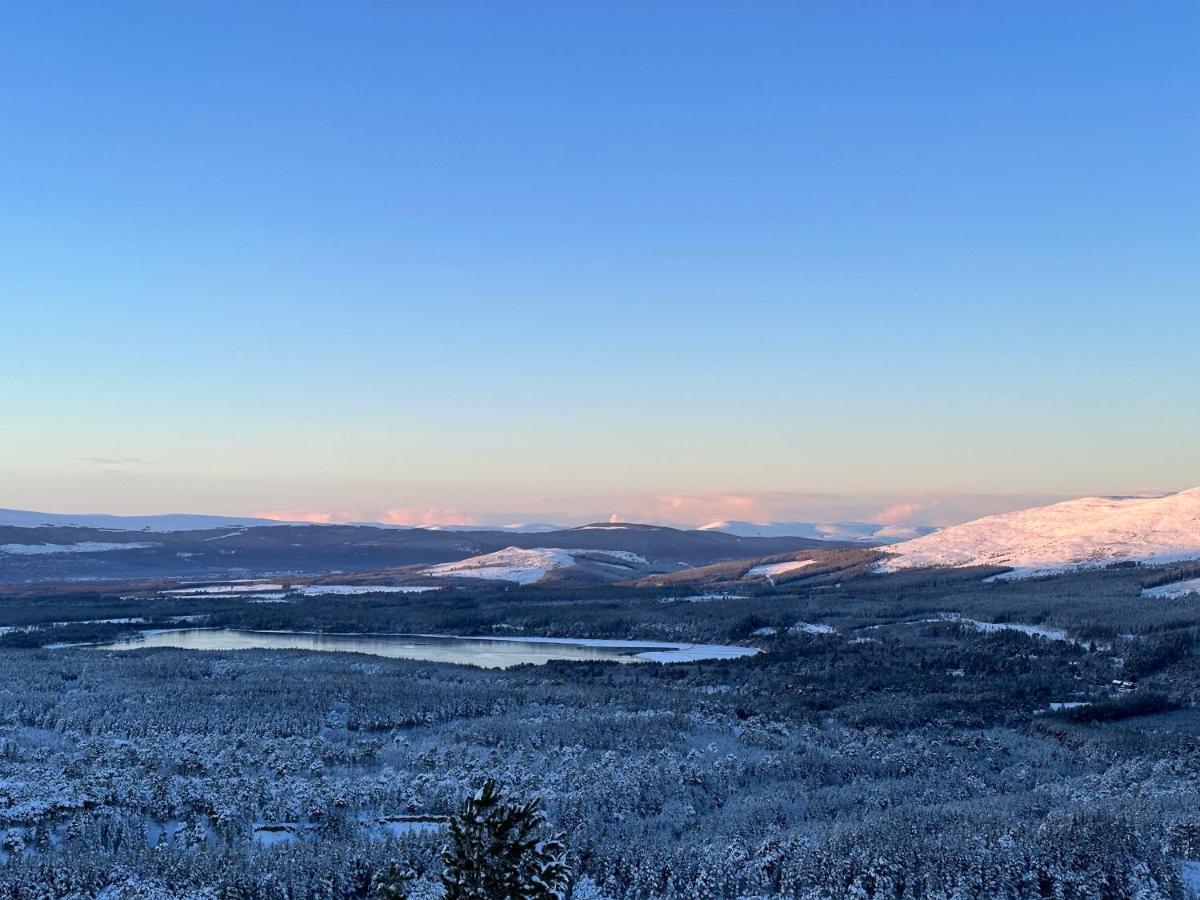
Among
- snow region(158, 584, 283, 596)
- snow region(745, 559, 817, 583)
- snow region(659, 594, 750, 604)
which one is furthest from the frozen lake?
snow region(745, 559, 817, 583)

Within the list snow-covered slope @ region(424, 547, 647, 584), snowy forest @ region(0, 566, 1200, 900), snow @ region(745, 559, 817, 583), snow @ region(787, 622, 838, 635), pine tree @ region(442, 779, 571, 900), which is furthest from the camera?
snow-covered slope @ region(424, 547, 647, 584)

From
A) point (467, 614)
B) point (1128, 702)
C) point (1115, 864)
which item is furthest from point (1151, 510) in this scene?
point (1115, 864)

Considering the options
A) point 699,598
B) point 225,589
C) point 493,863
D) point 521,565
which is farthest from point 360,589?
point 493,863

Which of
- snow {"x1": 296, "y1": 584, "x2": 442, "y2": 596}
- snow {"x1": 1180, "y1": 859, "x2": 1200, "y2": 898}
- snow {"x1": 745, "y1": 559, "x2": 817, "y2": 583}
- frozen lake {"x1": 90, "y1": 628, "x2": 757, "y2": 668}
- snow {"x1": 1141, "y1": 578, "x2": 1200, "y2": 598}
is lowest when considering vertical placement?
snow {"x1": 296, "y1": 584, "x2": 442, "y2": 596}

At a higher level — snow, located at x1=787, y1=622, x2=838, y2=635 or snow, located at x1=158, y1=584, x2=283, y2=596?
snow, located at x1=787, y1=622, x2=838, y2=635

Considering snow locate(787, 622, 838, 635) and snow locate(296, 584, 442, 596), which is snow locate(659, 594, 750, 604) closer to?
snow locate(787, 622, 838, 635)

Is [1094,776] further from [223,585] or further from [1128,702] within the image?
[223,585]

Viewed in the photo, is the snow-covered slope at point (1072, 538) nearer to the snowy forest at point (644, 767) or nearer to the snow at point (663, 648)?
the snowy forest at point (644, 767)

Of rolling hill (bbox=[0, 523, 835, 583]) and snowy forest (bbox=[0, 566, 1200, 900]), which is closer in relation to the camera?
snowy forest (bbox=[0, 566, 1200, 900])
